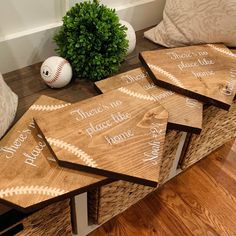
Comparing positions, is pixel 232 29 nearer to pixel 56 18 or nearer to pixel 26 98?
pixel 56 18

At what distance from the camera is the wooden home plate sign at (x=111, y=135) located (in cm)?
75

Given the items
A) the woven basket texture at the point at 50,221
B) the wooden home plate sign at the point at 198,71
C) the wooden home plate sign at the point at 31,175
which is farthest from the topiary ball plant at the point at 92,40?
the woven basket texture at the point at 50,221

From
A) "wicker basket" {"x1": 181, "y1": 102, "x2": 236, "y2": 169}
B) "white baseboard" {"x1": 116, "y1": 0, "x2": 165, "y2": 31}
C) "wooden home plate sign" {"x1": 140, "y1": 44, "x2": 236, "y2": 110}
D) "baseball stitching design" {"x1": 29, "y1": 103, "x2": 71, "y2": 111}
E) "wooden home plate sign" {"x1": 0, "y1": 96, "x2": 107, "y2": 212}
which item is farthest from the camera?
"white baseboard" {"x1": 116, "y1": 0, "x2": 165, "y2": 31}

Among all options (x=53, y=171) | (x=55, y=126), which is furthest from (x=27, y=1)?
(x=53, y=171)

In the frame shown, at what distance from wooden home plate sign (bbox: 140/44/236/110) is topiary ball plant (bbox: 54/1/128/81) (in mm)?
147

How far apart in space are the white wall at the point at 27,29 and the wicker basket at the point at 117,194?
56 centimetres

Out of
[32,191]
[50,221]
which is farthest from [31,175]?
[50,221]

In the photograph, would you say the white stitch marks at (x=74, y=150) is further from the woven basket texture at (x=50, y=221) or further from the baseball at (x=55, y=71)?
the baseball at (x=55, y=71)

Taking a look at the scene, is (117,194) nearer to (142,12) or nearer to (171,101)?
(171,101)

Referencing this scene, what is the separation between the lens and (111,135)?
0.81 m

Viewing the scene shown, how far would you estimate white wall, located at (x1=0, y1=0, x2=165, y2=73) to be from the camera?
1011 mm

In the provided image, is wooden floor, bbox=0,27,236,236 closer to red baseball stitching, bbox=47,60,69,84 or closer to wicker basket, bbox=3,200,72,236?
red baseball stitching, bbox=47,60,69,84

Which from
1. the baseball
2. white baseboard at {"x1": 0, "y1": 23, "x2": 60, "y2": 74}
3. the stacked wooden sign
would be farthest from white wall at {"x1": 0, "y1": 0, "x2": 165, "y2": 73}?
the stacked wooden sign

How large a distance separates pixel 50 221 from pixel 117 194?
0.82ft
